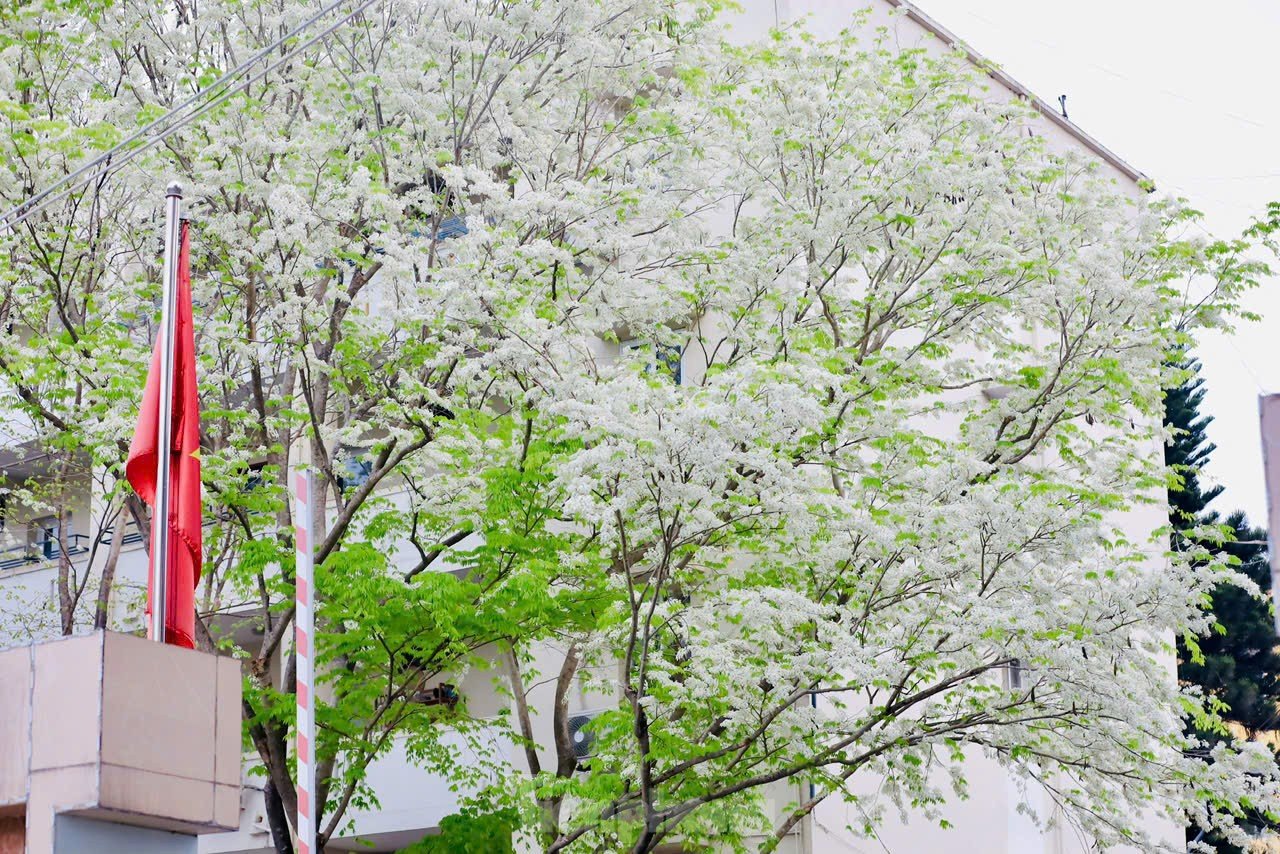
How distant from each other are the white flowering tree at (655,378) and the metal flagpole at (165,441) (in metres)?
3.39

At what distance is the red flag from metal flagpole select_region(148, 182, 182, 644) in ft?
0.31

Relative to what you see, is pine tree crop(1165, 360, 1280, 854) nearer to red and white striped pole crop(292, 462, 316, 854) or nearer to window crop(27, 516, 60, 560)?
window crop(27, 516, 60, 560)

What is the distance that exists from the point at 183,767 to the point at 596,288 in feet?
25.4

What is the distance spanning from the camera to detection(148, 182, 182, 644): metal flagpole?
9.23 metres

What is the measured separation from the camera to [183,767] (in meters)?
8.24

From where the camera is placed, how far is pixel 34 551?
27141 millimetres

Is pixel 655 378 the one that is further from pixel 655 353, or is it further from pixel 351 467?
pixel 351 467

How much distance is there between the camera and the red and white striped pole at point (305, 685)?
759cm

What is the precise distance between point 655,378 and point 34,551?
17.0 m

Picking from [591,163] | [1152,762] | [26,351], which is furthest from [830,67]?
[26,351]

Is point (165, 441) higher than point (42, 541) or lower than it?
lower

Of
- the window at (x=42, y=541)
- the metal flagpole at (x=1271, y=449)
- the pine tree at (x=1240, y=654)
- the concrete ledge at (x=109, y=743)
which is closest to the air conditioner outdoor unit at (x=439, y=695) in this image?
the window at (x=42, y=541)

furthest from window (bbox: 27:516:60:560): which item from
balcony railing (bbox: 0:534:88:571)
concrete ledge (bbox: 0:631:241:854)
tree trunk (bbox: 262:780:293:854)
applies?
concrete ledge (bbox: 0:631:241:854)

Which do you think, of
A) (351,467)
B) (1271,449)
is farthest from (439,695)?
(1271,449)
